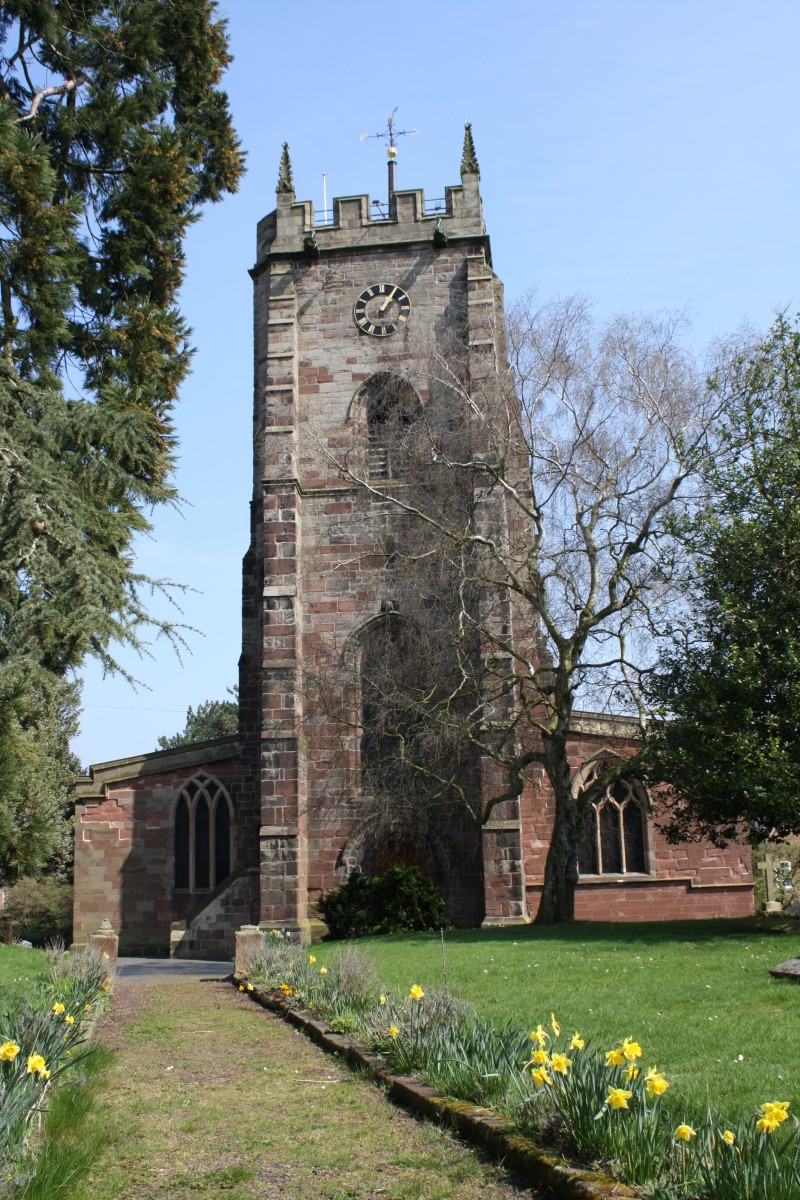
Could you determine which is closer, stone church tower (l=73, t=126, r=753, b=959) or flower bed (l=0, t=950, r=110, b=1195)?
flower bed (l=0, t=950, r=110, b=1195)

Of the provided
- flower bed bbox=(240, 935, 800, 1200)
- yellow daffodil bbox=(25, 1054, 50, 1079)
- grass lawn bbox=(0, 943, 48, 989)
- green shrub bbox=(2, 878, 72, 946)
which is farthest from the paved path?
green shrub bbox=(2, 878, 72, 946)

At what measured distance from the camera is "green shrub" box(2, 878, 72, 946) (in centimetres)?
3067

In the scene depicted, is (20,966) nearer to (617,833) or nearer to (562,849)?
(562,849)

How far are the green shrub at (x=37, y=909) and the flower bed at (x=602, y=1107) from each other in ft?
82.1

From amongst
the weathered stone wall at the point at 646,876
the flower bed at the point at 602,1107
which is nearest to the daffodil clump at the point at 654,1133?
the flower bed at the point at 602,1107

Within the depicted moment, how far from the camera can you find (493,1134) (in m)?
5.28

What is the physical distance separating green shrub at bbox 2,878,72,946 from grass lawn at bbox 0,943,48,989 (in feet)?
49.1

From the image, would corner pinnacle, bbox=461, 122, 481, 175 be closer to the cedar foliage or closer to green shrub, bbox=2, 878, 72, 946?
the cedar foliage

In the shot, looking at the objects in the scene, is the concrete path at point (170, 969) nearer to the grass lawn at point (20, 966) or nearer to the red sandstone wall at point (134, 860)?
the grass lawn at point (20, 966)

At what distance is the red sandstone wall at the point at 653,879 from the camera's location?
23.0m

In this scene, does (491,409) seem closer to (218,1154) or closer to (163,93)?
(163,93)

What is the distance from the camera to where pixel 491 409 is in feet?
66.0

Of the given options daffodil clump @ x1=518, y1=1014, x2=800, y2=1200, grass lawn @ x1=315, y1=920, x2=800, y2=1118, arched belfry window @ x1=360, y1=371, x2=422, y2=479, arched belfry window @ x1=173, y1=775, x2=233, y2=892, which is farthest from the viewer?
arched belfry window @ x1=173, y1=775, x2=233, y2=892

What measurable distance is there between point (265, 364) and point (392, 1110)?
20.7 meters
